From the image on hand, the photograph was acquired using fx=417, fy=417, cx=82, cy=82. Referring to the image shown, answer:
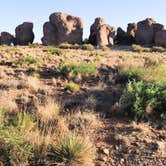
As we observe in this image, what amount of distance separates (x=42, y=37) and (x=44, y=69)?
43411 mm

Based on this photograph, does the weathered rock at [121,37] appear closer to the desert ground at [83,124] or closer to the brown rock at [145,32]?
the brown rock at [145,32]

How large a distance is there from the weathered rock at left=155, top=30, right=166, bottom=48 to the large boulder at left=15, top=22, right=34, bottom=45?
1921cm

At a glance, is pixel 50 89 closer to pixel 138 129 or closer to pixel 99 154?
pixel 138 129

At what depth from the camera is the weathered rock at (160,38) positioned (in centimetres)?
5878

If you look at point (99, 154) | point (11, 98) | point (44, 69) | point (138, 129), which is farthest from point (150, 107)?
point (44, 69)

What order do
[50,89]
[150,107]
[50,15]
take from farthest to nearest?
1. [50,15]
2. [50,89]
3. [150,107]

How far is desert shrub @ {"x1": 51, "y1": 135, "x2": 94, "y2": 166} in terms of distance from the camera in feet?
24.9

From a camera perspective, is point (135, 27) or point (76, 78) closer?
point (76, 78)

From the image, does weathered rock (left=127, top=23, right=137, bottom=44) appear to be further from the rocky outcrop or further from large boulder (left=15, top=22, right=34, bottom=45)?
large boulder (left=15, top=22, right=34, bottom=45)

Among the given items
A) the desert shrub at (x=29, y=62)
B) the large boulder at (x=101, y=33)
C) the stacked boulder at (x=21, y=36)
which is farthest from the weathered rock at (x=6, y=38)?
the desert shrub at (x=29, y=62)

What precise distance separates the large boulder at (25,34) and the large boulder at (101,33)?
9338mm

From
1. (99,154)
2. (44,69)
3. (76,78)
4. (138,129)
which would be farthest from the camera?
(44,69)

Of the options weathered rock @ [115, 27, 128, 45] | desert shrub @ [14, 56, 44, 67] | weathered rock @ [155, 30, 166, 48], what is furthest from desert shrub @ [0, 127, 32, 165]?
weathered rock @ [115, 27, 128, 45]

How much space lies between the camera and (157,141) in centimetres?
878
